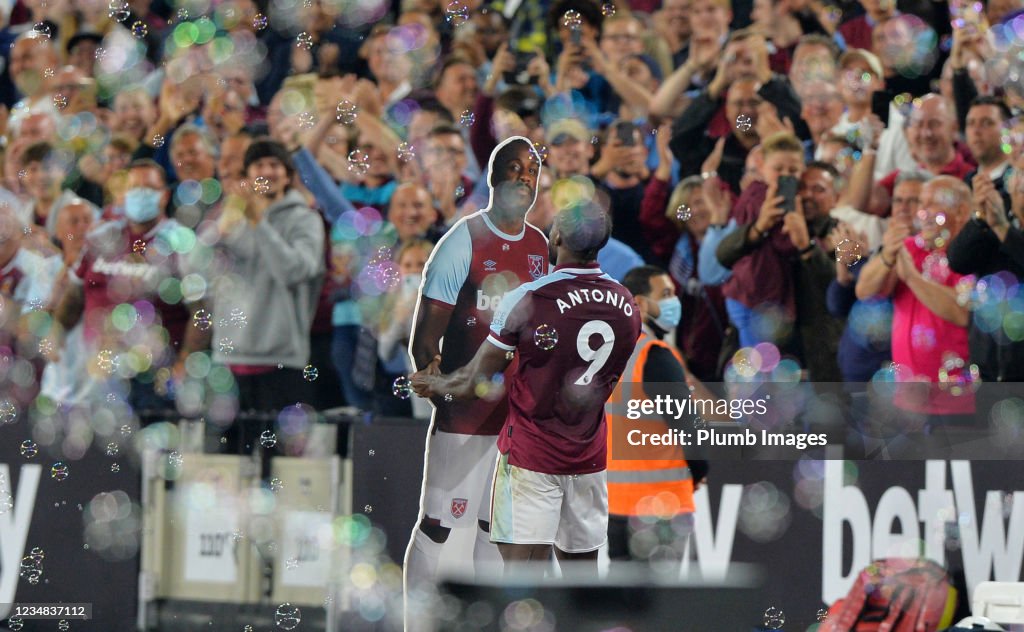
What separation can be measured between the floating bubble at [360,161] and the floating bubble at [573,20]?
4.23ft

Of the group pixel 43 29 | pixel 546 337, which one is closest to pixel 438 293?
pixel 546 337

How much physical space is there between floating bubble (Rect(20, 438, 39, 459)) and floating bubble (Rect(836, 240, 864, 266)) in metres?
Result: 4.05

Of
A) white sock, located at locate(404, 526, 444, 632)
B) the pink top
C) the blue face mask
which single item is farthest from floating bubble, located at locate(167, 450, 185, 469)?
the pink top

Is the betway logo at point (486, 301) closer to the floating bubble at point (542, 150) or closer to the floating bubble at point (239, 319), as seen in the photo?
the floating bubble at point (542, 150)

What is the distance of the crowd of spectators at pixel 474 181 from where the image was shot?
6648mm

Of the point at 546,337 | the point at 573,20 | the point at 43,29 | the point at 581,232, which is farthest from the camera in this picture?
the point at 43,29

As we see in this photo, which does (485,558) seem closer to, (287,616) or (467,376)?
(467,376)

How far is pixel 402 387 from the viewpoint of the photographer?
6824mm

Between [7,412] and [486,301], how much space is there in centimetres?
253

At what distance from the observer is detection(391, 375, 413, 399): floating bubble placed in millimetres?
6785

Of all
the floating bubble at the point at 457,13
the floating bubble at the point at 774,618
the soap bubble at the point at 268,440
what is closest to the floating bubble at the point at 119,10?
the floating bubble at the point at 457,13

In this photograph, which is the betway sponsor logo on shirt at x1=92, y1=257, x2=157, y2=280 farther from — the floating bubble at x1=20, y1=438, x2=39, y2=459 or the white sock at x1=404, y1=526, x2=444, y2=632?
the white sock at x1=404, y1=526, x2=444, y2=632

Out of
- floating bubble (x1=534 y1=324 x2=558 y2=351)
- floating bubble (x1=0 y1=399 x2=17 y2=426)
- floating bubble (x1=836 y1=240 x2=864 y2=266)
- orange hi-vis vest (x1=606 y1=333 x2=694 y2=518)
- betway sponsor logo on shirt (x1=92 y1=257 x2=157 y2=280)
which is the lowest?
orange hi-vis vest (x1=606 y1=333 x2=694 y2=518)

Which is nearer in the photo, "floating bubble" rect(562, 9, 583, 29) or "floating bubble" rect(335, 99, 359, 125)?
"floating bubble" rect(335, 99, 359, 125)
